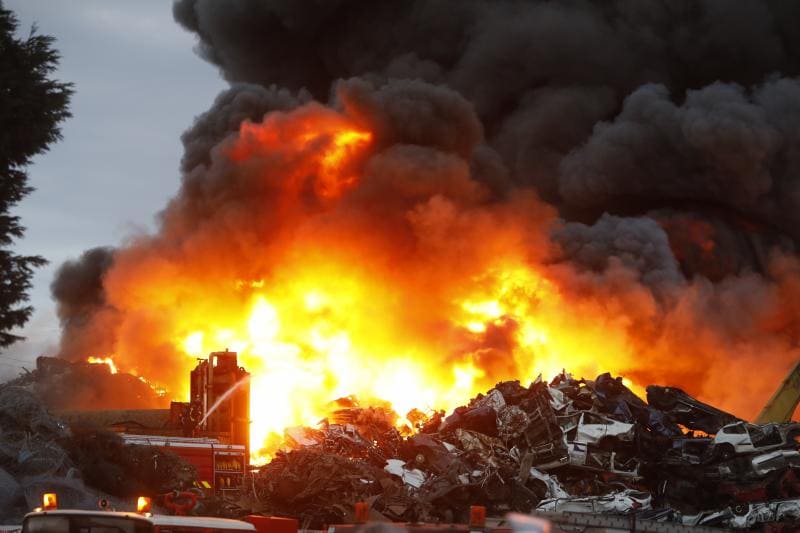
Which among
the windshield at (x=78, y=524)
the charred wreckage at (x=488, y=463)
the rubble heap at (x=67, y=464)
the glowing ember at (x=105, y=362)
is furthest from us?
the glowing ember at (x=105, y=362)

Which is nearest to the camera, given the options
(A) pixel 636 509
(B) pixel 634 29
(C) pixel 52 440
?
(C) pixel 52 440

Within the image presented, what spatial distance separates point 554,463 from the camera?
35156 millimetres

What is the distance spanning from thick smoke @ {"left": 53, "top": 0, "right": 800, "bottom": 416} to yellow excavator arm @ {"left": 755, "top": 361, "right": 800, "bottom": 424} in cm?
967

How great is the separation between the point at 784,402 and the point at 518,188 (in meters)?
21.2

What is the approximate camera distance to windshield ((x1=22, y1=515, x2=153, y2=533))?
15109 millimetres

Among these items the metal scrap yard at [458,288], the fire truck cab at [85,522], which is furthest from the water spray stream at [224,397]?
the fire truck cab at [85,522]

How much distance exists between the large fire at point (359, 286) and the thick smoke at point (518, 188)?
122 millimetres

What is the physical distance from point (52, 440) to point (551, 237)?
2969cm

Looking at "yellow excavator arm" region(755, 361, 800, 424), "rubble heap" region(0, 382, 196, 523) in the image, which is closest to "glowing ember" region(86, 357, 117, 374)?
"rubble heap" region(0, 382, 196, 523)

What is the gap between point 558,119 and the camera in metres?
62.9

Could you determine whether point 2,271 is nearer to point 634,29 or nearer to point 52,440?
point 52,440

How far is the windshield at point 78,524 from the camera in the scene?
15109 mm

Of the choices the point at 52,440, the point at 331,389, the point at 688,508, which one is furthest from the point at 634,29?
the point at 52,440

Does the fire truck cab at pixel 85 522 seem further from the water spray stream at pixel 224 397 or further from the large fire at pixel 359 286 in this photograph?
the large fire at pixel 359 286
